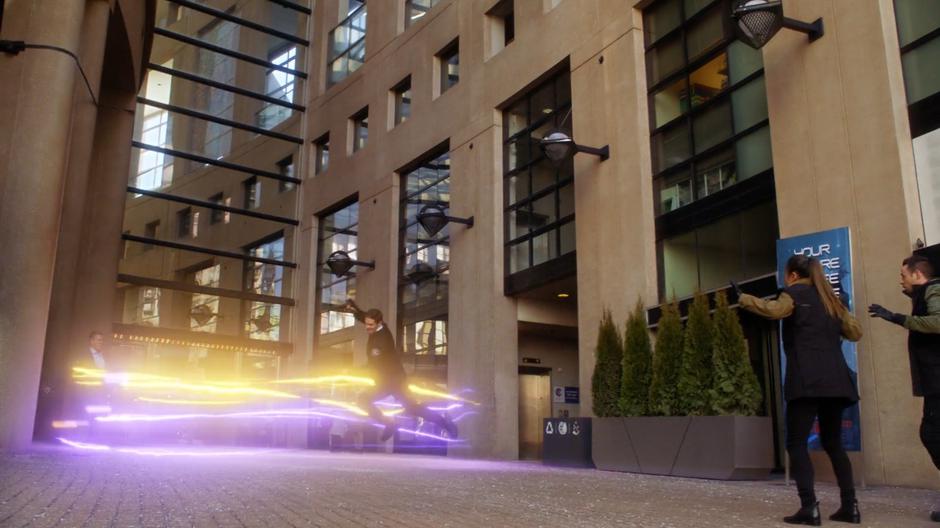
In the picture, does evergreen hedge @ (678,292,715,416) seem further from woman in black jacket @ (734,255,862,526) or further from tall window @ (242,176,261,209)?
tall window @ (242,176,261,209)

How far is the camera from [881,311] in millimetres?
5215

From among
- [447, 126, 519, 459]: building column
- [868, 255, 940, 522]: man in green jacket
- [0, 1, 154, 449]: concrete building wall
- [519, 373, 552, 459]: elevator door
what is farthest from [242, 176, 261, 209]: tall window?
[868, 255, 940, 522]: man in green jacket

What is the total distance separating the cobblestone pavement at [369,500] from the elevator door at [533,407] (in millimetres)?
9618

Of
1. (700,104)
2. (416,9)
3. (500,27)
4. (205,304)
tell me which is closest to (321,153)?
(205,304)

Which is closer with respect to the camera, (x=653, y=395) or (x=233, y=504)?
(x=233, y=504)

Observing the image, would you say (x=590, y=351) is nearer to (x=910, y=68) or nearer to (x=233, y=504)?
(x=910, y=68)

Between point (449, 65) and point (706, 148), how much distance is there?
9477mm

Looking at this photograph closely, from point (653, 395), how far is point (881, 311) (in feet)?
22.1

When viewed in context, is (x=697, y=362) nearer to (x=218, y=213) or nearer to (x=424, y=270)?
A: (x=424, y=270)

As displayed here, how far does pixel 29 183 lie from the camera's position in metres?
11.3

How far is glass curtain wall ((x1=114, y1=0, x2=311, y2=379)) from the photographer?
79.0 feet

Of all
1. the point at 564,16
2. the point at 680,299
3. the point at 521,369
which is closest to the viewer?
the point at 680,299

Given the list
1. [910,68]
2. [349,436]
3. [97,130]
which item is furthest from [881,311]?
[97,130]

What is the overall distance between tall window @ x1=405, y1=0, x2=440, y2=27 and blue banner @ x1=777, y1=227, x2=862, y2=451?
1436 centimetres
